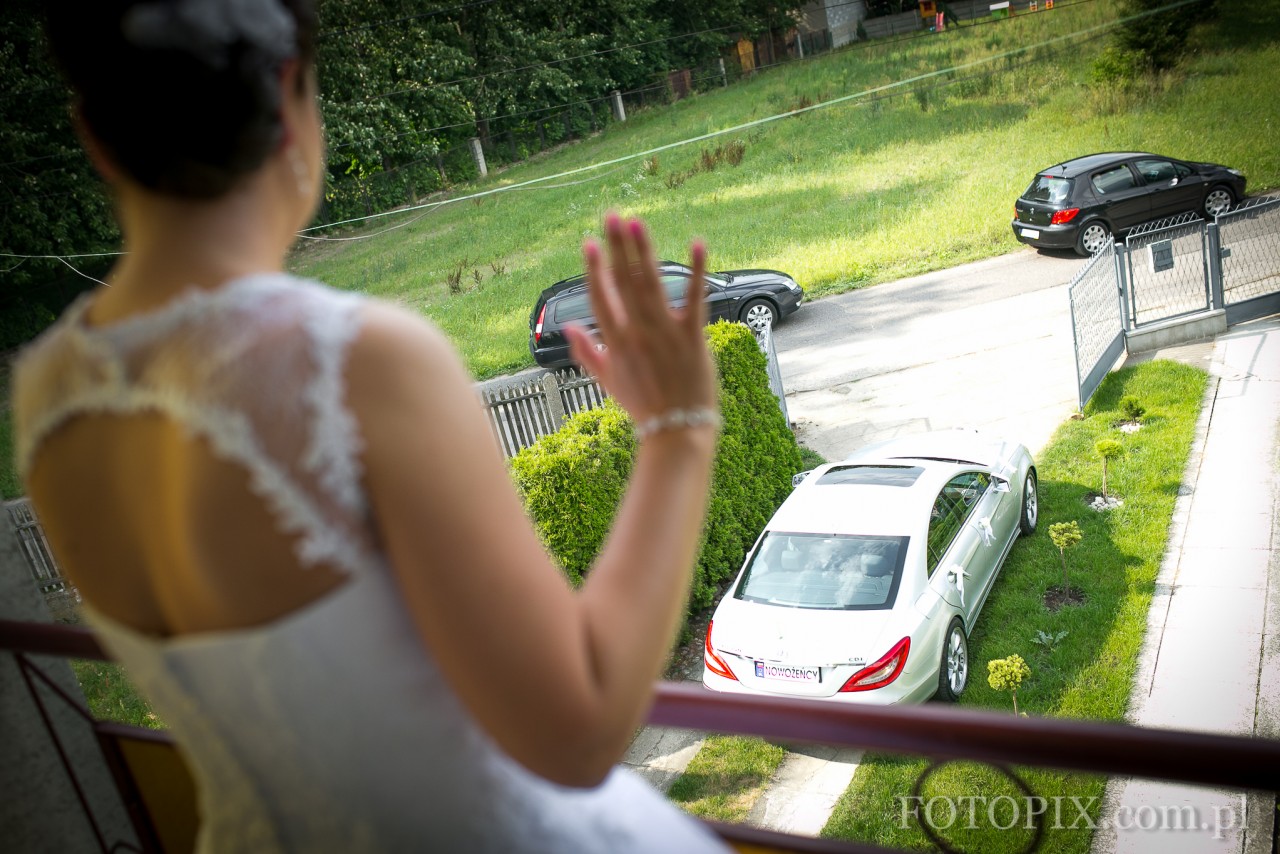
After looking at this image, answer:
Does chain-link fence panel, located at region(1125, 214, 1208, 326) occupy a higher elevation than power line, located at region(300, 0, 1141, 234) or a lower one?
→ lower

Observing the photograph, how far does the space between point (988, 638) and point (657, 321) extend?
716 cm

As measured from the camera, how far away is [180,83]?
677mm

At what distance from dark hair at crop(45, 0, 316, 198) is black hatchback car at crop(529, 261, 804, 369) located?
1387 centimetres

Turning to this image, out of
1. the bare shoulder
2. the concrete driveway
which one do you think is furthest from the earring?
the concrete driveway

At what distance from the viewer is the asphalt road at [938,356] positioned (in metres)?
11.2

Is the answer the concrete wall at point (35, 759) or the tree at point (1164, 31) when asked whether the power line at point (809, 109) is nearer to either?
the tree at point (1164, 31)

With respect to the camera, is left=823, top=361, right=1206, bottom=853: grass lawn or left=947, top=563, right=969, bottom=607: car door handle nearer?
left=823, top=361, right=1206, bottom=853: grass lawn

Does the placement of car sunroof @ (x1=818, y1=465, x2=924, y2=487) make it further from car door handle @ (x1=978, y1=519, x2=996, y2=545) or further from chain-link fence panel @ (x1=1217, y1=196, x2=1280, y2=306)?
chain-link fence panel @ (x1=1217, y1=196, x2=1280, y2=306)

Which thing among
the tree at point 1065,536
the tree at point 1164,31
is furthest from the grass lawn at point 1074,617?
the tree at point 1164,31

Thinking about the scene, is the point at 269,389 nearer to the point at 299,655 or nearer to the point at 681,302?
the point at 299,655

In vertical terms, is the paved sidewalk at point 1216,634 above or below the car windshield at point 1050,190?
below

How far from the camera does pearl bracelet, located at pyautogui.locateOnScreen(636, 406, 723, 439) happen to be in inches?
31.3

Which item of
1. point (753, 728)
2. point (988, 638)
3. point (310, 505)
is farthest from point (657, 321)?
point (988, 638)

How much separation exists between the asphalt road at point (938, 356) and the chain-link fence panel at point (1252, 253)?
2005 mm
